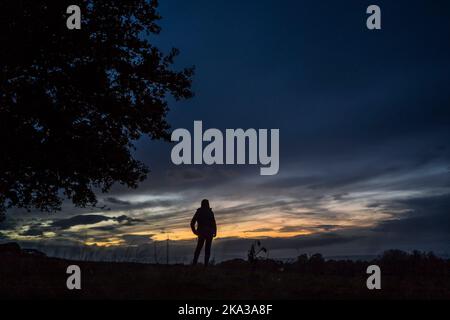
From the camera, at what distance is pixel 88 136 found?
19938 millimetres

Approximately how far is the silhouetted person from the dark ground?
2419 millimetres

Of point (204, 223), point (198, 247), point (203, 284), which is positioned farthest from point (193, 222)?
point (203, 284)

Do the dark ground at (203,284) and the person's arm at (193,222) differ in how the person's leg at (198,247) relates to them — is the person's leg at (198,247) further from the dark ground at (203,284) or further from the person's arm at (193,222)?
the dark ground at (203,284)

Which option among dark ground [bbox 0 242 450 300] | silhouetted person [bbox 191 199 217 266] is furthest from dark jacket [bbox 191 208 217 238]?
dark ground [bbox 0 242 450 300]

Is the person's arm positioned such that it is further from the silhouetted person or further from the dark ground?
the dark ground

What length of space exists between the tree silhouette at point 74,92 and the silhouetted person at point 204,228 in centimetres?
363

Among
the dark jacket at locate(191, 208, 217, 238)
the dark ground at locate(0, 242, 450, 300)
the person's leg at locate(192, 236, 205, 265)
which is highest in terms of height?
the dark jacket at locate(191, 208, 217, 238)

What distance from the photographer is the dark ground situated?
12.5 m

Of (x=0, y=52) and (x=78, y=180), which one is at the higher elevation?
(x=0, y=52)

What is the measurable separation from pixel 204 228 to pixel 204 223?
18 centimetres

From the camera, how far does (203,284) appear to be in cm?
1367
